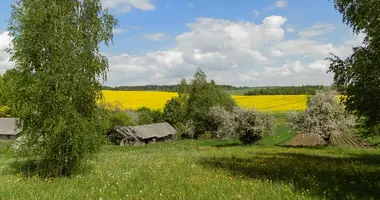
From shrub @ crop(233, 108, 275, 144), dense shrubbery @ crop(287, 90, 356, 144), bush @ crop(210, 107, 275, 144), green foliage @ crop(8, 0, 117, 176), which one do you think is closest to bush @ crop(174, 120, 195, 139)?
bush @ crop(210, 107, 275, 144)

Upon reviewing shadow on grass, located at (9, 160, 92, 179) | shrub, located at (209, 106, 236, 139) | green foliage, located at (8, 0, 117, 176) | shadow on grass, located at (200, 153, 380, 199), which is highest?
green foliage, located at (8, 0, 117, 176)

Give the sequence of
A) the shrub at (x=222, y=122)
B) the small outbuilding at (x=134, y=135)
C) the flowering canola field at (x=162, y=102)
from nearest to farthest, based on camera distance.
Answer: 1. the shrub at (x=222, y=122)
2. the small outbuilding at (x=134, y=135)
3. the flowering canola field at (x=162, y=102)

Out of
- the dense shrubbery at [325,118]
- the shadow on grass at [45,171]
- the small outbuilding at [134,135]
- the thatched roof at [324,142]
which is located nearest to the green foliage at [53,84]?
the shadow on grass at [45,171]

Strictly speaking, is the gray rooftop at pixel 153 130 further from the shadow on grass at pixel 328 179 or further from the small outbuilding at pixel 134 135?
the shadow on grass at pixel 328 179

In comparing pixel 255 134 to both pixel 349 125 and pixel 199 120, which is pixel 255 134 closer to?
pixel 349 125

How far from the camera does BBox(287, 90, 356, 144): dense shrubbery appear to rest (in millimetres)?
44534

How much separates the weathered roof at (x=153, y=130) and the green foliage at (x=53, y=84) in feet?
173

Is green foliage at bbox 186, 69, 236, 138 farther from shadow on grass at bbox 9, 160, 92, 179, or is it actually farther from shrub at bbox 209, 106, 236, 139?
shadow on grass at bbox 9, 160, 92, 179

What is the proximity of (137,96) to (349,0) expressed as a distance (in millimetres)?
115682

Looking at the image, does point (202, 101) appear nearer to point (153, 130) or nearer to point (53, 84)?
point (153, 130)

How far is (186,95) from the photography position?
282ft

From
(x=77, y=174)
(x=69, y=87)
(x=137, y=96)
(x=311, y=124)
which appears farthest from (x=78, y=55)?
(x=137, y=96)

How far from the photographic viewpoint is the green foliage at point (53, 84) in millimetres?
16172

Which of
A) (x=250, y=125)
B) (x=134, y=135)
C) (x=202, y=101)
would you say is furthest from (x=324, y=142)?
(x=134, y=135)
